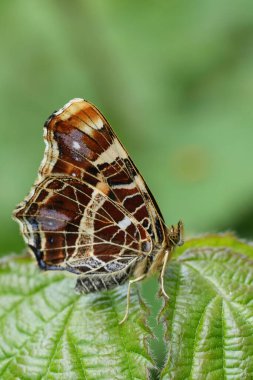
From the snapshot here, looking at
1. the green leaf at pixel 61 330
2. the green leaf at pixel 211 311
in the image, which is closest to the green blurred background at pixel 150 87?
the green leaf at pixel 61 330

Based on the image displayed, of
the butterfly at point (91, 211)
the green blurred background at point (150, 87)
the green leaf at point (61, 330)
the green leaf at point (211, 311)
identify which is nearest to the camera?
the green leaf at point (211, 311)

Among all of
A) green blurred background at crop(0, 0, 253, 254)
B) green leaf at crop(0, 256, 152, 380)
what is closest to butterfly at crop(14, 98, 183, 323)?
green leaf at crop(0, 256, 152, 380)

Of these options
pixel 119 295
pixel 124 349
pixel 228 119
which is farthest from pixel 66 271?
pixel 228 119

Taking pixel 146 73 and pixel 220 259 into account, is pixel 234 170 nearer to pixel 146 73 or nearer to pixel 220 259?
pixel 146 73

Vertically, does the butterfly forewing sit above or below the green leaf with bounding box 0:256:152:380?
above

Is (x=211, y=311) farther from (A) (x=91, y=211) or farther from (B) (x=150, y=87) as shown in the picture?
(B) (x=150, y=87)

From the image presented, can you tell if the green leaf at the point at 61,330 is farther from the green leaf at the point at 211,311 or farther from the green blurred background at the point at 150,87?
the green blurred background at the point at 150,87

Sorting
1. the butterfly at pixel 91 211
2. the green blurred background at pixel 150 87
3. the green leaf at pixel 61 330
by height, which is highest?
the green blurred background at pixel 150 87

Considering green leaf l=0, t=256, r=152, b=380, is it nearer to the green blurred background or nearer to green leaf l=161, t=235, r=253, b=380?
green leaf l=161, t=235, r=253, b=380
